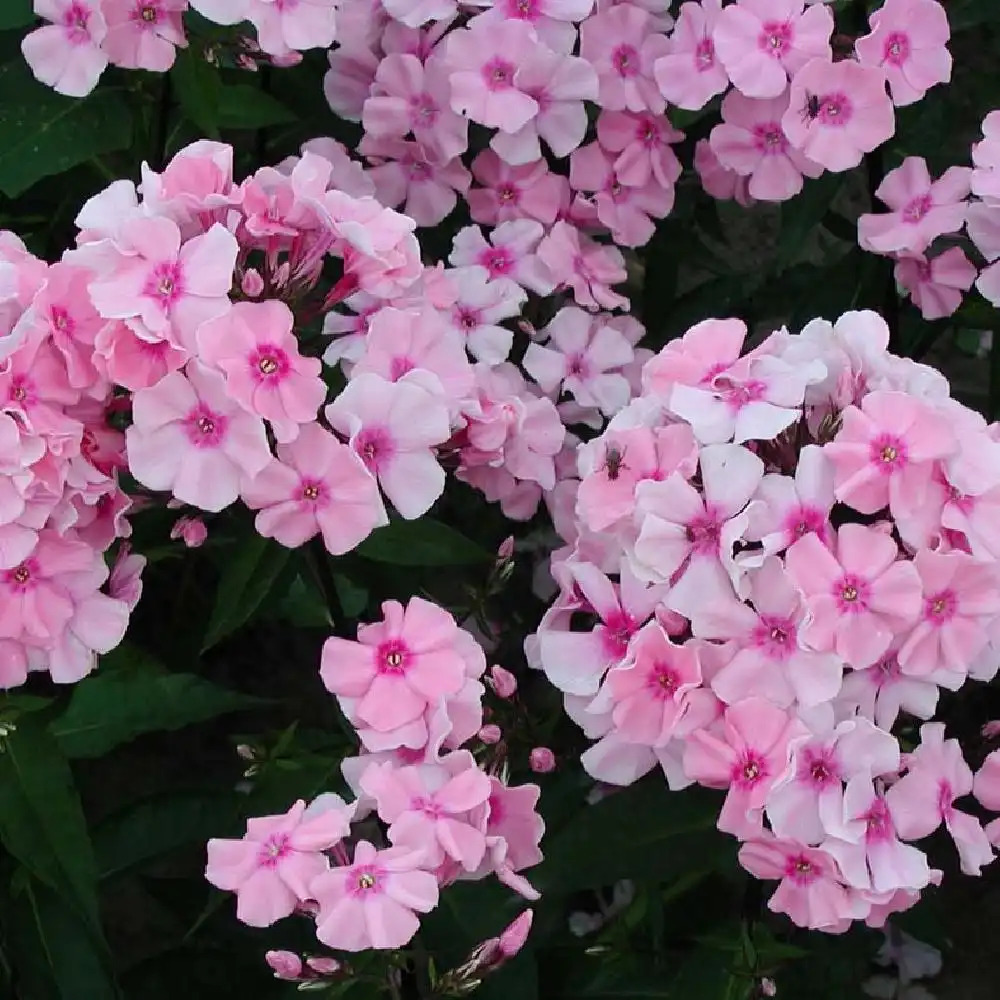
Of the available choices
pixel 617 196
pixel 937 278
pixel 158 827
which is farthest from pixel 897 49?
pixel 158 827

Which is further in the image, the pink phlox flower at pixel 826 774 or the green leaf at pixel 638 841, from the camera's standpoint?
the green leaf at pixel 638 841

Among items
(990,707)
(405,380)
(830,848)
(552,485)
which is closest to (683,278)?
(990,707)

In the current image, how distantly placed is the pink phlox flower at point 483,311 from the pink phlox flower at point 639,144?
0.22m

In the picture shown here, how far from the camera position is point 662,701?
98 cm

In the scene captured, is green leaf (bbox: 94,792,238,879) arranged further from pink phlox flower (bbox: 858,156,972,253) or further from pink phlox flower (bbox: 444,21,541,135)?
pink phlox flower (bbox: 858,156,972,253)

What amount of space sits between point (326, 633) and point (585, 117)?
0.94 meters

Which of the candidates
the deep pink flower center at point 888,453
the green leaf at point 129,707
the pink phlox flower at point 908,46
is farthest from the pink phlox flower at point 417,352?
the pink phlox flower at point 908,46

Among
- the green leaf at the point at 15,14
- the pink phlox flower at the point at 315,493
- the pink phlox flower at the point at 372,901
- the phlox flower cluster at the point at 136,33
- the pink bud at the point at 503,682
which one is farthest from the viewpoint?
the green leaf at the point at 15,14

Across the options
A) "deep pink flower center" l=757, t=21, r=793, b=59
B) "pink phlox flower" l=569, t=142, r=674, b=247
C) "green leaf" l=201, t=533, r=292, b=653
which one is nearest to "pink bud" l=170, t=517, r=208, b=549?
"green leaf" l=201, t=533, r=292, b=653

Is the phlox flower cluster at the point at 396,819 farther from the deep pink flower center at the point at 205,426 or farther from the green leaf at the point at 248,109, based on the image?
the green leaf at the point at 248,109

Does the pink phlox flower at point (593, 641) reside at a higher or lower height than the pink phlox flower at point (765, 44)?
lower

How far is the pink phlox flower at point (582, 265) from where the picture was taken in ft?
4.66

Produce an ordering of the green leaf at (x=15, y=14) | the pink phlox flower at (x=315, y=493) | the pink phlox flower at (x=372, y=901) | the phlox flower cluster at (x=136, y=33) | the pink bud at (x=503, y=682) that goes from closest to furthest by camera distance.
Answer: the pink phlox flower at (x=372, y=901)
the pink phlox flower at (x=315, y=493)
the pink bud at (x=503, y=682)
the phlox flower cluster at (x=136, y=33)
the green leaf at (x=15, y=14)

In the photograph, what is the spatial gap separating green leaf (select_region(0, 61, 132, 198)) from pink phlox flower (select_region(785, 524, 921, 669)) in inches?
35.4
